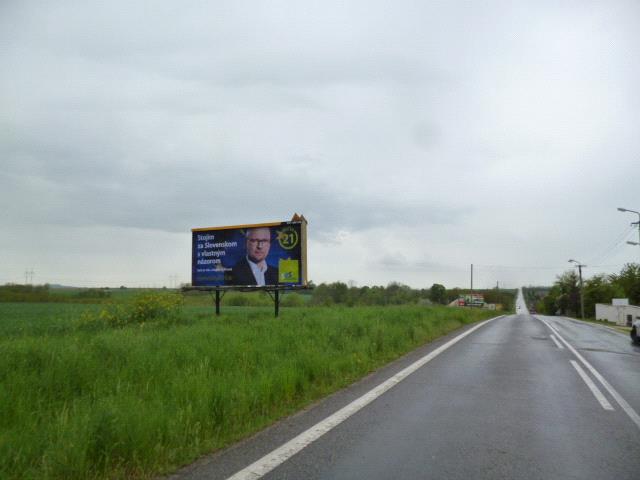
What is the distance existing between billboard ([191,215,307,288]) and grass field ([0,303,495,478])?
822 centimetres

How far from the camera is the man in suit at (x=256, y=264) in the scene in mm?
19625

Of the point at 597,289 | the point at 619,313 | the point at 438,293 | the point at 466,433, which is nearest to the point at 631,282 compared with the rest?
the point at 597,289

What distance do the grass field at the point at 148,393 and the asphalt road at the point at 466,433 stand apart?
0.46 meters

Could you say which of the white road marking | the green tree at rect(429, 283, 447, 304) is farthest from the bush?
the green tree at rect(429, 283, 447, 304)

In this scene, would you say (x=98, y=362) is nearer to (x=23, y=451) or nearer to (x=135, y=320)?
(x=23, y=451)

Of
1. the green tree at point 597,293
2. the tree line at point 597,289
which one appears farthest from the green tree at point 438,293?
the green tree at point 597,293

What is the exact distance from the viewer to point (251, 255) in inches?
786

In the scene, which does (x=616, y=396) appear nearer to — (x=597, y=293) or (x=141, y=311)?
(x=141, y=311)

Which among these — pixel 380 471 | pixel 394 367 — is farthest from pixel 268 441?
pixel 394 367

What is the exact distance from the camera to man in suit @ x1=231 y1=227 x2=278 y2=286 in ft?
64.4

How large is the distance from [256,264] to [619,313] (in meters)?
38.7

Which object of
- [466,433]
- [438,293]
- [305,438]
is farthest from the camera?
[438,293]

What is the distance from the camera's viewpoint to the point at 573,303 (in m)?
93.0

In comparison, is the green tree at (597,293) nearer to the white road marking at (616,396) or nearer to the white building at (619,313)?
the white building at (619,313)
